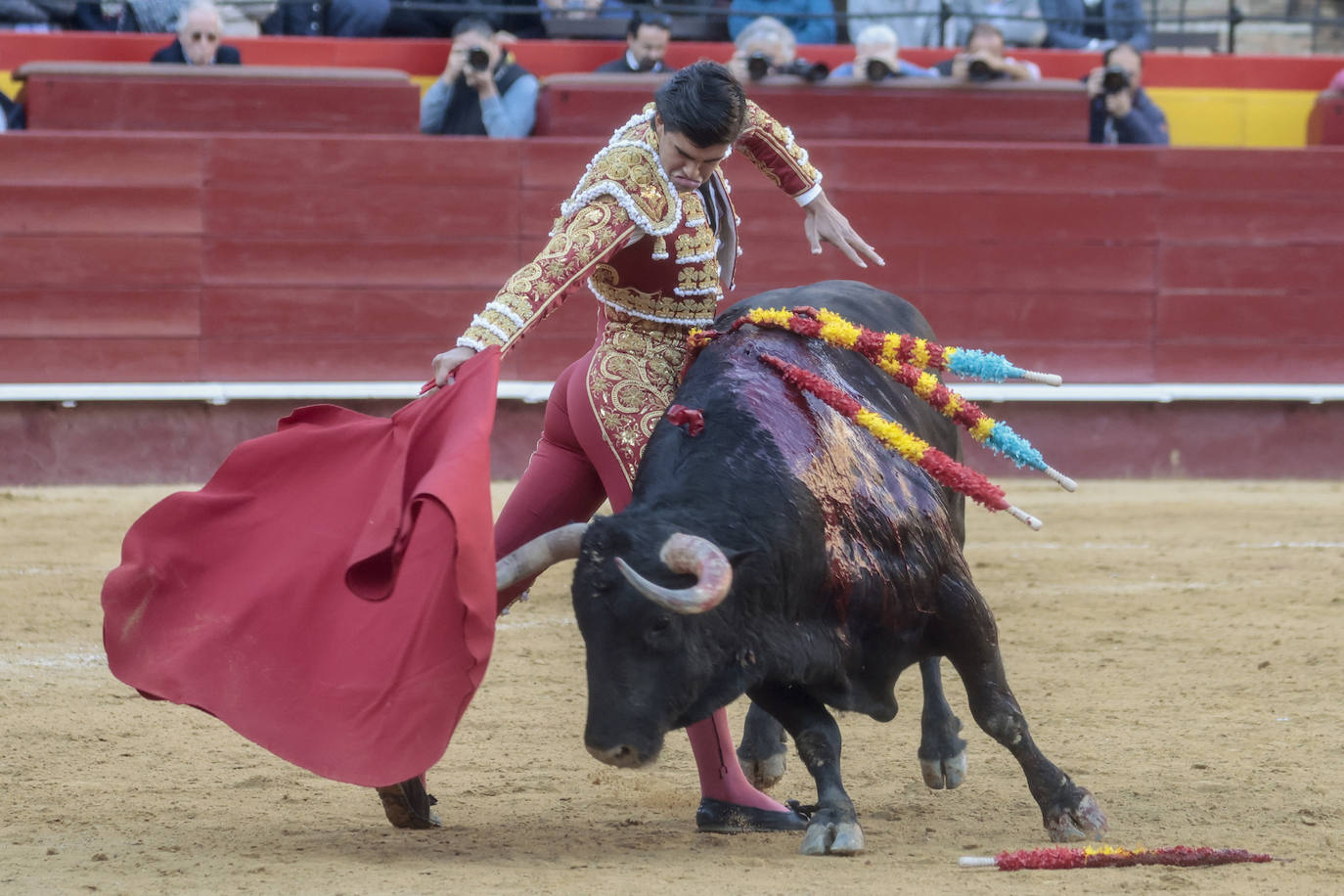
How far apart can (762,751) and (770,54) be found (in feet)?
15.0

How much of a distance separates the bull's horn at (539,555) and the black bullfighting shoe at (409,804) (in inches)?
14.5

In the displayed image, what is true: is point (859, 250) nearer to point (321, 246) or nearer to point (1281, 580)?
point (1281, 580)

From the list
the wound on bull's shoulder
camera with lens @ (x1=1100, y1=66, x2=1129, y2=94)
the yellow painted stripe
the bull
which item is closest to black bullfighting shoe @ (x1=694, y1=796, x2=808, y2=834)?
the bull

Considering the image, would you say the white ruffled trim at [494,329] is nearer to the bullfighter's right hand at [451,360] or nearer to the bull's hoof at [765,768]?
the bullfighter's right hand at [451,360]

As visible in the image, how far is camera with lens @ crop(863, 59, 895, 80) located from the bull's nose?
5243 mm

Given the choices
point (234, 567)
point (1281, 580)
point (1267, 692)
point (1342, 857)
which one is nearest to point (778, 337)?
point (234, 567)

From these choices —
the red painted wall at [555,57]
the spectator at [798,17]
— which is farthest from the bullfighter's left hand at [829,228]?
the spectator at [798,17]

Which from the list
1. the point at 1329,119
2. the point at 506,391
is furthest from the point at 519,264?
the point at 1329,119

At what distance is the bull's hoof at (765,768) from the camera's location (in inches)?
127

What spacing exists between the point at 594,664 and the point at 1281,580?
3.24 metres

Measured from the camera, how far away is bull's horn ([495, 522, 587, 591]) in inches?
101

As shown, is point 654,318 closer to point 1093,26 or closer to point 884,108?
point 884,108

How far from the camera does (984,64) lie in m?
7.35

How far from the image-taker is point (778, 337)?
2.95m
